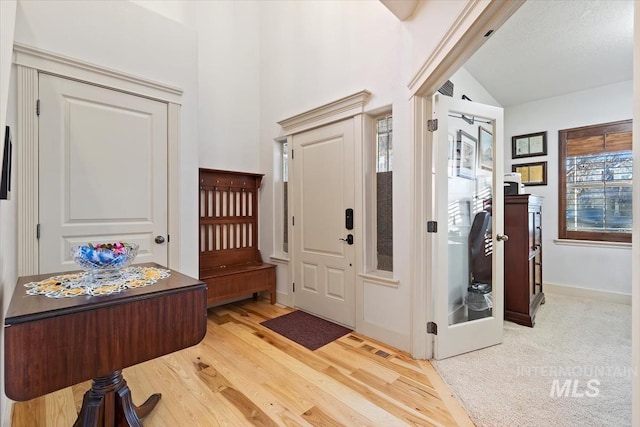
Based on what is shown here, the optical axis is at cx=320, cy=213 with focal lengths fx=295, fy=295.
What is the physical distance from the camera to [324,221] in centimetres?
310

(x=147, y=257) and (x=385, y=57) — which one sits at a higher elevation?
(x=385, y=57)

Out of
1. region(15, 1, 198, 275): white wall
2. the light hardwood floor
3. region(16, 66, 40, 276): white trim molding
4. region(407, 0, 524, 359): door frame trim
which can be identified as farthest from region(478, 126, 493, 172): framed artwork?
region(16, 66, 40, 276): white trim molding

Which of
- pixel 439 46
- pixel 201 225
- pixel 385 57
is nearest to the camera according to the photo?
pixel 439 46

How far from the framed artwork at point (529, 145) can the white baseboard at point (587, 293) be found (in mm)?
1880

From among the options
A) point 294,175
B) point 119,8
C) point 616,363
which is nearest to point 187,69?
point 119,8

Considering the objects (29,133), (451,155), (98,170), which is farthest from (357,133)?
(29,133)

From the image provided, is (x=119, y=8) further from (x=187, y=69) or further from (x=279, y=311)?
(x=279, y=311)

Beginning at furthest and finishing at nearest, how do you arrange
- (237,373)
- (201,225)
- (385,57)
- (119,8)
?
(201,225) < (385,57) < (119,8) < (237,373)

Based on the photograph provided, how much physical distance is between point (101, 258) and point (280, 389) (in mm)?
1304

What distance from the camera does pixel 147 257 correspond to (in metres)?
2.47

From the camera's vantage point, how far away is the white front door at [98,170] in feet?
6.75

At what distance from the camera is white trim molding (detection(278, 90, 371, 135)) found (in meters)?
2.72

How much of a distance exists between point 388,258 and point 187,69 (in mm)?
2555

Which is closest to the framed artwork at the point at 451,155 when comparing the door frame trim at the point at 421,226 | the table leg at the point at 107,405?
the door frame trim at the point at 421,226
